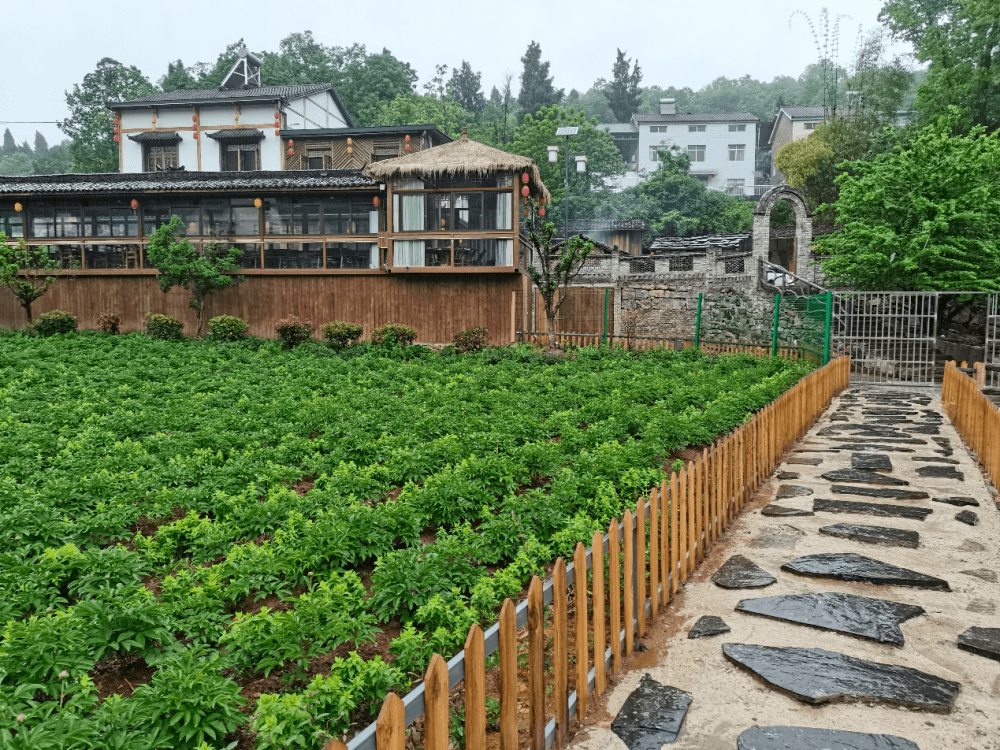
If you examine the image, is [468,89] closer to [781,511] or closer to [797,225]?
[797,225]

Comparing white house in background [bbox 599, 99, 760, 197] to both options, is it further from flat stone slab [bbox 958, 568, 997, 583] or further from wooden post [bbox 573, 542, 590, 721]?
wooden post [bbox 573, 542, 590, 721]

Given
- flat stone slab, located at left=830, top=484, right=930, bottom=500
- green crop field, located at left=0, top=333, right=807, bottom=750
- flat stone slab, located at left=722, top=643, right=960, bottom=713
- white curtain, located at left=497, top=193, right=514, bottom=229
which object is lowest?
flat stone slab, located at left=722, top=643, right=960, bottom=713

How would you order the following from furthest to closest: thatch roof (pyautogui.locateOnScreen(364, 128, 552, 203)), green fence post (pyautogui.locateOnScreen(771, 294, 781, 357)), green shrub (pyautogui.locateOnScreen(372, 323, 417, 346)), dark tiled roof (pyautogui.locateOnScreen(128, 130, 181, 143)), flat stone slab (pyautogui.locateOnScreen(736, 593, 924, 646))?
dark tiled roof (pyautogui.locateOnScreen(128, 130, 181, 143)) < thatch roof (pyautogui.locateOnScreen(364, 128, 552, 203)) < green shrub (pyautogui.locateOnScreen(372, 323, 417, 346)) < green fence post (pyautogui.locateOnScreen(771, 294, 781, 357)) < flat stone slab (pyautogui.locateOnScreen(736, 593, 924, 646))

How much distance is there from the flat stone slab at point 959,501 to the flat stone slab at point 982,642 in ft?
10.9

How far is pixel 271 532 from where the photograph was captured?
19.5 feet

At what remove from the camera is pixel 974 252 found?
21.8 meters

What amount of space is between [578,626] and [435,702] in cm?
131

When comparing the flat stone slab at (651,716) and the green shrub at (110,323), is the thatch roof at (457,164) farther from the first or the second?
the flat stone slab at (651,716)

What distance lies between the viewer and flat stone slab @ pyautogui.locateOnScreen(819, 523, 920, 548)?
6270 millimetres

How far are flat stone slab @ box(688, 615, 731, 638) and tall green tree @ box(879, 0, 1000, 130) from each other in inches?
1237

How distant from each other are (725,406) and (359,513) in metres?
6.64

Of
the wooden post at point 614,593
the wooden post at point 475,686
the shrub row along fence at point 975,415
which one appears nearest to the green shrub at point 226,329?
the shrub row along fence at point 975,415

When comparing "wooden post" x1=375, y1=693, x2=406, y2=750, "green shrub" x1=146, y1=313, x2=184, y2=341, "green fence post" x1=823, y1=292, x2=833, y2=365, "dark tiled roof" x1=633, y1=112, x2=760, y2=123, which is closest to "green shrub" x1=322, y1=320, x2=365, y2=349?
"green shrub" x1=146, y1=313, x2=184, y2=341

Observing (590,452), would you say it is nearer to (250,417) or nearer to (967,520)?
(967,520)
